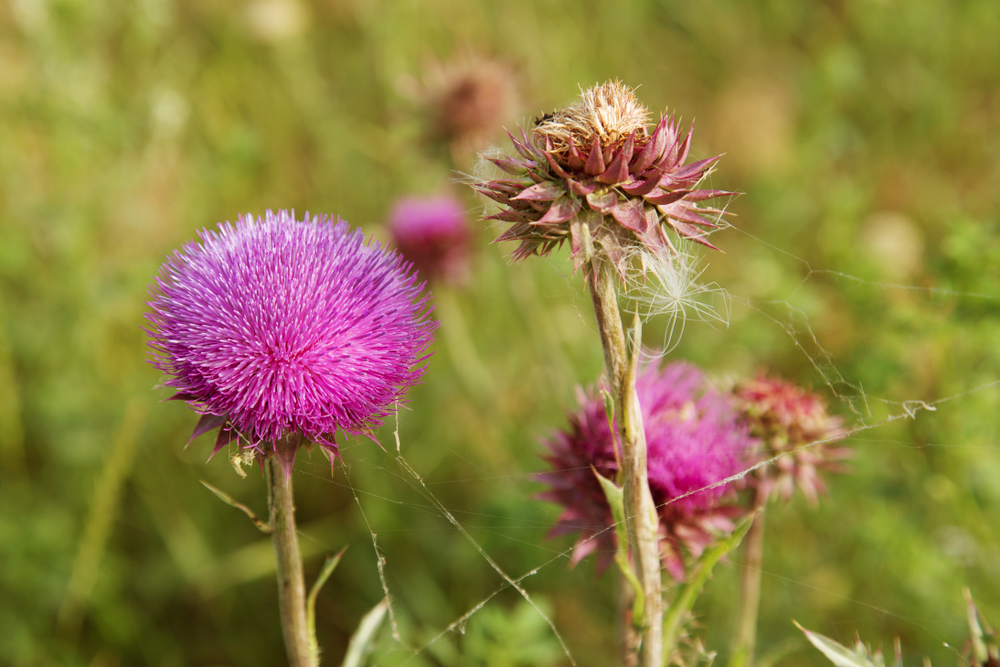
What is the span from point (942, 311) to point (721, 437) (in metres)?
1.32

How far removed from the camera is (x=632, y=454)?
6.11ft

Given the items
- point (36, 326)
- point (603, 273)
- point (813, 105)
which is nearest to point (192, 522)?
point (36, 326)

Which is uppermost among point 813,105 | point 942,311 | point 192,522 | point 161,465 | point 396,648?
point 813,105

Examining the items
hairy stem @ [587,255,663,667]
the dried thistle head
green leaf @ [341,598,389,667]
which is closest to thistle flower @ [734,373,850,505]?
hairy stem @ [587,255,663,667]

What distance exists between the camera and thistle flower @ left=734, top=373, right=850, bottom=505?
2.60 metres

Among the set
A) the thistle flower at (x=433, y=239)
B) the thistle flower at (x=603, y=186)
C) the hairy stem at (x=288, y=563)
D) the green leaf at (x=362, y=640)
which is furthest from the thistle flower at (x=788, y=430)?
the thistle flower at (x=433, y=239)

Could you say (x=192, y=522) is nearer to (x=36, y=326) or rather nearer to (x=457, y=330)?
(x=36, y=326)

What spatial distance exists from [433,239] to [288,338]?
2665mm

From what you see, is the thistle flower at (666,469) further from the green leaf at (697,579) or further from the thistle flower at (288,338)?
the thistle flower at (288,338)

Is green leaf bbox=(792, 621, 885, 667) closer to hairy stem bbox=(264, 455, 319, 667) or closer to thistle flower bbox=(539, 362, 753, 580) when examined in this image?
thistle flower bbox=(539, 362, 753, 580)

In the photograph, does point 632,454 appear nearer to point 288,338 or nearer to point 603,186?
point 603,186

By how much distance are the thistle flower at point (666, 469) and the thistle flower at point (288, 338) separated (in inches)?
28.5

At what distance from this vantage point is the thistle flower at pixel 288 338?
6.36 feet

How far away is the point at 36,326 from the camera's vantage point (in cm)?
477
